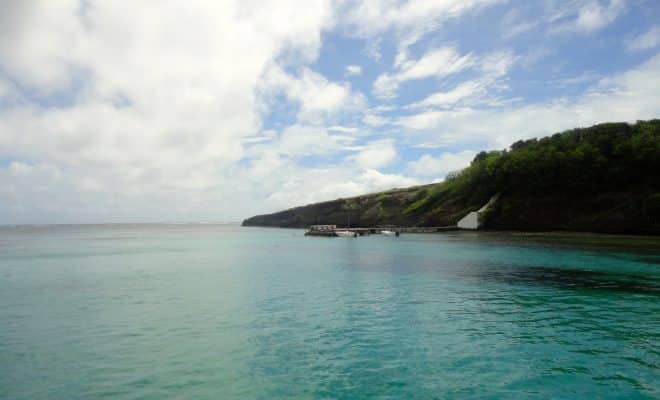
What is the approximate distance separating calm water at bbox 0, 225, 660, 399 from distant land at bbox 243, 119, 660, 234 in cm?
7407

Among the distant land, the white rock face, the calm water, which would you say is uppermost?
the distant land

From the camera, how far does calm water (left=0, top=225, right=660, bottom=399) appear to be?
1293 cm

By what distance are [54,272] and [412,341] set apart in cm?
4542

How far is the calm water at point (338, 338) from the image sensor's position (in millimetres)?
12930

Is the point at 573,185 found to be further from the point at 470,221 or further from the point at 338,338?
the point at 338,338

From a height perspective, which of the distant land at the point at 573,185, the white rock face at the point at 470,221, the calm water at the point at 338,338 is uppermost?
the distant land at the point at 573,185

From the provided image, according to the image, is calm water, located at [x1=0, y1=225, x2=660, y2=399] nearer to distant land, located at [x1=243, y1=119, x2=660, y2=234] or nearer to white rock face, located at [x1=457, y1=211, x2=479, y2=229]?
distant land, located at [x1=243, y1=119, x2=660, y2=234]

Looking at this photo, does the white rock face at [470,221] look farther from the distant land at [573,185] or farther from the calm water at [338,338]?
the calm water at [338,338]

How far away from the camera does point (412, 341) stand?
1748 centimetres

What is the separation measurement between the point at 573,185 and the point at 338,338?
372 ft

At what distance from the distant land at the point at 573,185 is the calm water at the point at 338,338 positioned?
74068mm

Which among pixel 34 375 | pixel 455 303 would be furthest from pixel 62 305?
pixel 455 303

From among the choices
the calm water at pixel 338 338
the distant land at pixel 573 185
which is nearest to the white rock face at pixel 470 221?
the distant land at pixel 573 185

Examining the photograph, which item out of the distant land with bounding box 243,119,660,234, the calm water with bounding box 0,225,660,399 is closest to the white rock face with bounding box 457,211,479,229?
the distant land with bounding box 243,119,660,234
